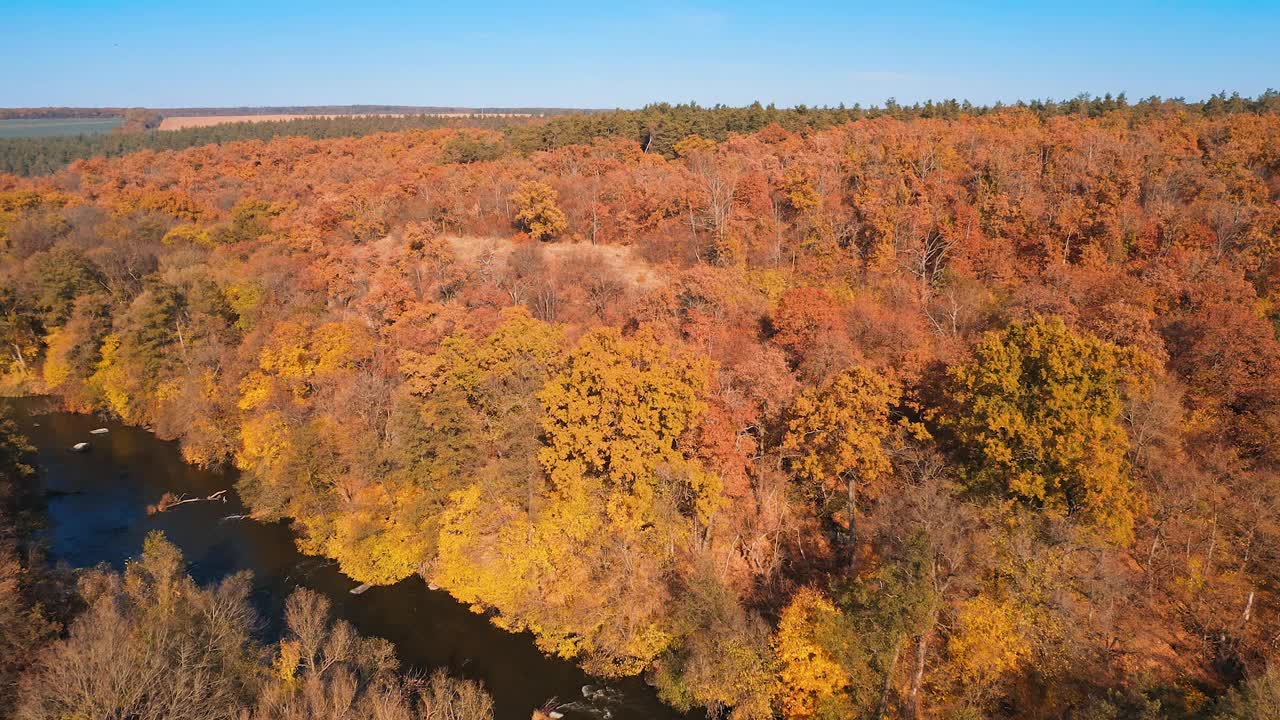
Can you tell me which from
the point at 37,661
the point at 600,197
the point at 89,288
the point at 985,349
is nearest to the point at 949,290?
the point at 985,349

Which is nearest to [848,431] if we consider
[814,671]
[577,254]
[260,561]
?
[814,671]

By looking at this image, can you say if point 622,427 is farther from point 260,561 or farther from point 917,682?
point 260,561

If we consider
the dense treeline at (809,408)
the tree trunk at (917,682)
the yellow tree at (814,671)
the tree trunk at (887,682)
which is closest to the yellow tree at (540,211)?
the dense treeline at (809,408)

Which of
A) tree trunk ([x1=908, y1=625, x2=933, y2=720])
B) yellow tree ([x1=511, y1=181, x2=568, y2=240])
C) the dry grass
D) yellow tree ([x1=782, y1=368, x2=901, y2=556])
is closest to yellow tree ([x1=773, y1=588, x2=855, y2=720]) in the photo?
tree trunk ([x1=908, y1=625, x2=933, y2=720])

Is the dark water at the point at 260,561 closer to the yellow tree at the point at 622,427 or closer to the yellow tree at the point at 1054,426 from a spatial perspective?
the yellow tree at the point at 622,427

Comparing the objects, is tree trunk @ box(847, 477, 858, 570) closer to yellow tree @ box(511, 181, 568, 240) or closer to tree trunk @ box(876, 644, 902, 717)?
tree trunk @ box(876, 644, 902, 717)

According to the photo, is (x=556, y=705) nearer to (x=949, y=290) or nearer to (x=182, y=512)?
(x=182, y=512)
